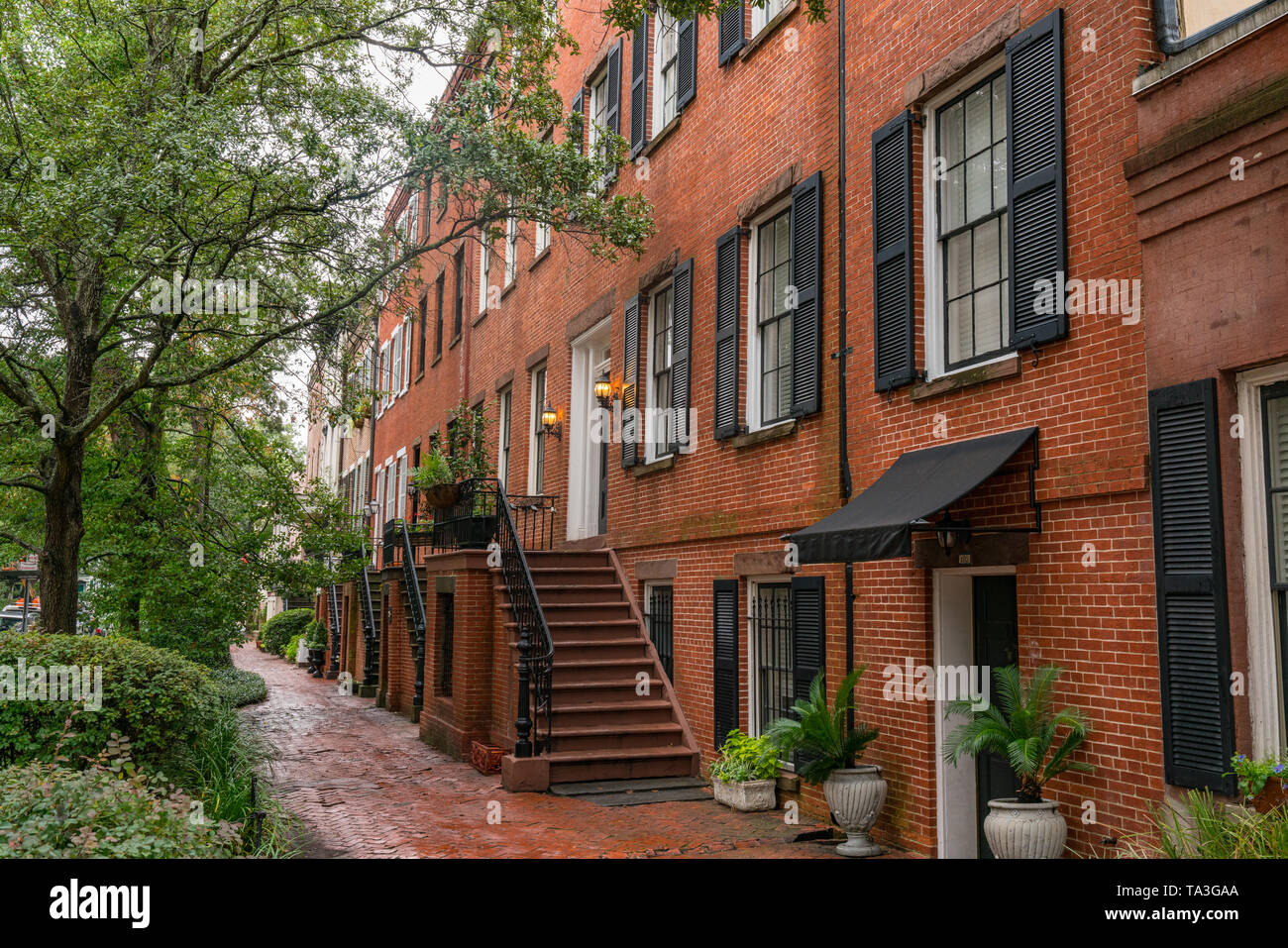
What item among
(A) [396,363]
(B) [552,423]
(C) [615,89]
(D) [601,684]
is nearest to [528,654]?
(D) [601,684]

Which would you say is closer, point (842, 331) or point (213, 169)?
point (842, 331)

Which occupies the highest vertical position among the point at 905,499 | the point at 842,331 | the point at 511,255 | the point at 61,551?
the point at 511,255

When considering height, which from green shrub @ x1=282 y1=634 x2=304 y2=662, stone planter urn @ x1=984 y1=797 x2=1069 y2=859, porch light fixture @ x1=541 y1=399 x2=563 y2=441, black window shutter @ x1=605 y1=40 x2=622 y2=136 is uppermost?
black window shutter @ x1=605 y1=40 x2=622 y2=136

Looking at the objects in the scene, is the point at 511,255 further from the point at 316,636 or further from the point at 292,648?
the point at 292,648

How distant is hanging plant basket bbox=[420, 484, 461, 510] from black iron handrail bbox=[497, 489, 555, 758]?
238cm

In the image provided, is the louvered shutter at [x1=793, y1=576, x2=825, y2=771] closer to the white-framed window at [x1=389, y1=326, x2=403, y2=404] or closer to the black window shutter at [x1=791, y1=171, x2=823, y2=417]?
the black window shutter at [x1=791, y1=171, x2=823, y2=417]

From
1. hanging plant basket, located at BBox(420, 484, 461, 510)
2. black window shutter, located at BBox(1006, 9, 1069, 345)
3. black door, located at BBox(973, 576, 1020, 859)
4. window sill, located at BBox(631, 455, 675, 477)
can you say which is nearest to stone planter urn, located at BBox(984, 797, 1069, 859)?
black door, located at BBox(973, 576, 1020, 859)

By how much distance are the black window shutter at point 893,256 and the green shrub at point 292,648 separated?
26.0 metres

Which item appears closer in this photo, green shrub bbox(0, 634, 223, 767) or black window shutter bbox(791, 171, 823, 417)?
green shrub bbox(0, 634, 223, 767)

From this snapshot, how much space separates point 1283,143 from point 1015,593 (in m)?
3.13

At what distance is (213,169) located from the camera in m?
9.97

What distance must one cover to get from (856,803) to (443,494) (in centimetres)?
884

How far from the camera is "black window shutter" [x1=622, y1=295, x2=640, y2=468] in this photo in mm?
12992

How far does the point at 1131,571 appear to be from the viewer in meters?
5.90
